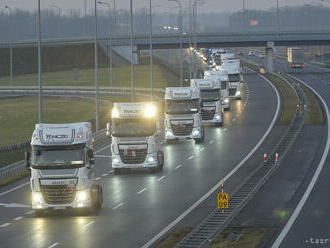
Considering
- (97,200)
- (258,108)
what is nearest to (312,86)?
(258,108)

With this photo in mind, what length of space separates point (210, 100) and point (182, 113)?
11.5m

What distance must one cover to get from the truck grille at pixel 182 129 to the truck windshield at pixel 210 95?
1077 cm

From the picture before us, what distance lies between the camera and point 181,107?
202 feet

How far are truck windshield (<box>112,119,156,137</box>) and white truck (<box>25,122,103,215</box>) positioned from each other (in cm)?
1066

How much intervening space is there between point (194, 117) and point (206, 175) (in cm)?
1325

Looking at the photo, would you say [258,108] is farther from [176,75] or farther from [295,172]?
[176,75]

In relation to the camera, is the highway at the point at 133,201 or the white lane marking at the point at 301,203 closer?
the white lane marking at the point at 301,203

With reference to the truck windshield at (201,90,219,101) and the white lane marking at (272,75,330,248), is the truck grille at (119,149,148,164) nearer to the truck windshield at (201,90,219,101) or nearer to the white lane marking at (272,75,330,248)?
the white lane marking at (272,75,330,248)

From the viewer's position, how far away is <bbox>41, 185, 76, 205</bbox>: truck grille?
3619cm

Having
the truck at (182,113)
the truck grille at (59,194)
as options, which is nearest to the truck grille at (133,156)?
the truck grille at (59,194)

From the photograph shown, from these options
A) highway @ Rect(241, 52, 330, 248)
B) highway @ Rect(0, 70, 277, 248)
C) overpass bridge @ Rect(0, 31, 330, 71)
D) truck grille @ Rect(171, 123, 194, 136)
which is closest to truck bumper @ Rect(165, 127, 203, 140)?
truck grille @ Rect(171, 123, 194, 136)

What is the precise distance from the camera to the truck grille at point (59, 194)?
3619 cm

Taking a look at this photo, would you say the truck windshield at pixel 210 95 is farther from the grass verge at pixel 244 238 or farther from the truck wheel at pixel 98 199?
the grass verge at pixel 244 238

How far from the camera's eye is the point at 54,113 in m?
105
